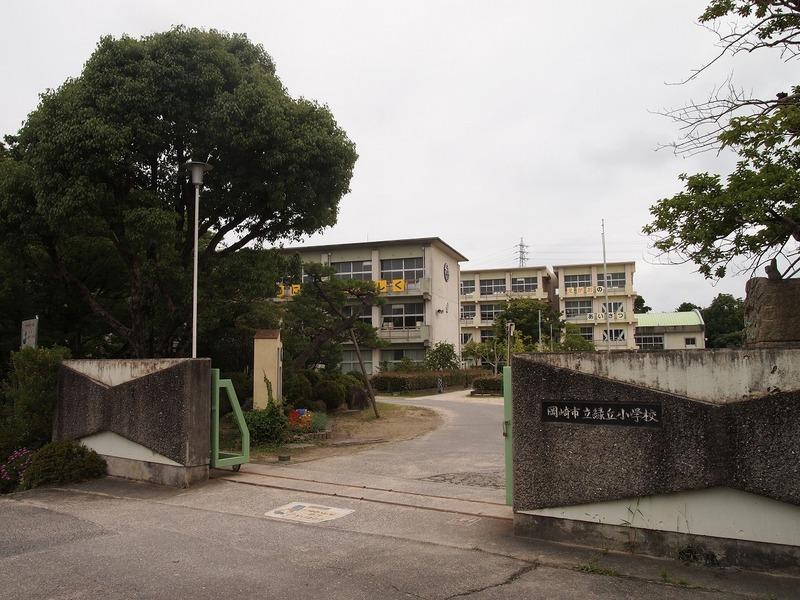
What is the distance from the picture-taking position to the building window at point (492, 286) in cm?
6309

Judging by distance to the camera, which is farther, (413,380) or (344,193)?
(413,380)

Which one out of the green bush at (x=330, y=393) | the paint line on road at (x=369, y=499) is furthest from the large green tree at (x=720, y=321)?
the paint line on road at (x=369, y=499)

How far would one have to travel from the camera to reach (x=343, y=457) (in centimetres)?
1099

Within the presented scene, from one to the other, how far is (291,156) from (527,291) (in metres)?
51.9

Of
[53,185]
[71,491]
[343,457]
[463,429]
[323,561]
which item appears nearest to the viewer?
[323,561]

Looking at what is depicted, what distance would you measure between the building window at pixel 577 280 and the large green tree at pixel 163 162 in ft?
164

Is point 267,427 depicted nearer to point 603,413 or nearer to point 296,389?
point 296,389

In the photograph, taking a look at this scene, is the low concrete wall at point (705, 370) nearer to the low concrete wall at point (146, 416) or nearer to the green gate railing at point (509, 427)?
the green gate railing at point (509, 427)

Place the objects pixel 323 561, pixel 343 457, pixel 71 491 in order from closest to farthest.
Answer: pixel 323 561, pixel 71 491, pixel 343 457

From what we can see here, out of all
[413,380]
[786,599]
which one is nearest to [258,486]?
[786,599]

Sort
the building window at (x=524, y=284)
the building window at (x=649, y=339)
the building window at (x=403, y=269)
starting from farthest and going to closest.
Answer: the building window at (x=524, y=284), the building window at (x=649, y=339), the building window at (x=403, y=269)

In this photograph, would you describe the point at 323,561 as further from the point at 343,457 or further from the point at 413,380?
the point at 413,380

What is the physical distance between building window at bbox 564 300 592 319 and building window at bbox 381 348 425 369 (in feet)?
71.5

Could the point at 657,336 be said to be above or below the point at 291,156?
below
